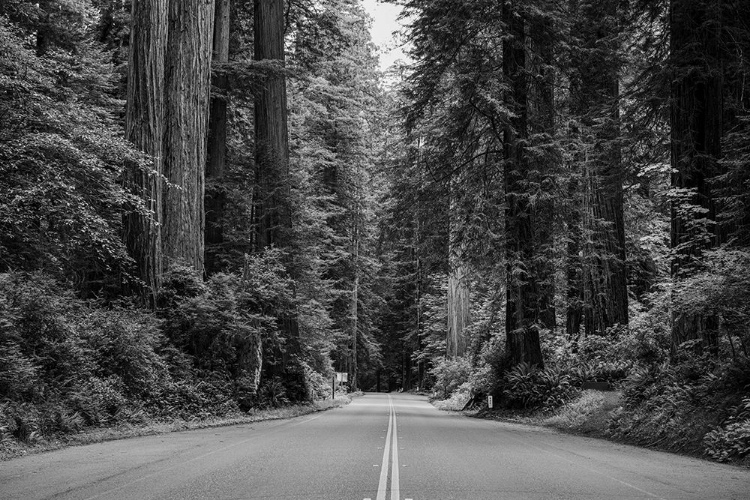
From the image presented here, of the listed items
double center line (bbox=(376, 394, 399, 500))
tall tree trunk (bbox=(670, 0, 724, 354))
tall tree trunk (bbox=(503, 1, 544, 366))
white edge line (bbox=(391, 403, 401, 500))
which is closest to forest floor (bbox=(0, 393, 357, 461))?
double center line (bbox=(376, 394, 399, 500))

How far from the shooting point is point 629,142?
14844 mm

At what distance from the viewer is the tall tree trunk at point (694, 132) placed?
12977 mm

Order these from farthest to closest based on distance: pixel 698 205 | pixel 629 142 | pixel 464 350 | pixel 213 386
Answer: pixel 464 350 < pixel 213 386 < pixel 629 142 < pixel 698 205

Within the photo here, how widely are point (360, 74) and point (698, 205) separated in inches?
1425

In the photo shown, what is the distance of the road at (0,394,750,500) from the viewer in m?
6.75

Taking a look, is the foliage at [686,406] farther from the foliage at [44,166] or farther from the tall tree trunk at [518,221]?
the foliage at [44,166]

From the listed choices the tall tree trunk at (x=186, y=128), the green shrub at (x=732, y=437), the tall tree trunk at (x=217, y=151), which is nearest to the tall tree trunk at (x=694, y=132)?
the green shrub at (x=732, y=437)

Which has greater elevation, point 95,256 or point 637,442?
point 95,256

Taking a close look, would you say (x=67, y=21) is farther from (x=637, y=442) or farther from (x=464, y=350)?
(x=464, y=350)

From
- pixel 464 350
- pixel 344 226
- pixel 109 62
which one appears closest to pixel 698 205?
pixel 109 62

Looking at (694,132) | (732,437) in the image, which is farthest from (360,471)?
(694,132)

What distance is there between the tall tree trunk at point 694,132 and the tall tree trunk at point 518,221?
18.2ft

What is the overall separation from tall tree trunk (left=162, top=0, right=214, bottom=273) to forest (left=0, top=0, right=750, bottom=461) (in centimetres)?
6

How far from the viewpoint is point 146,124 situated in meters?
16.8
